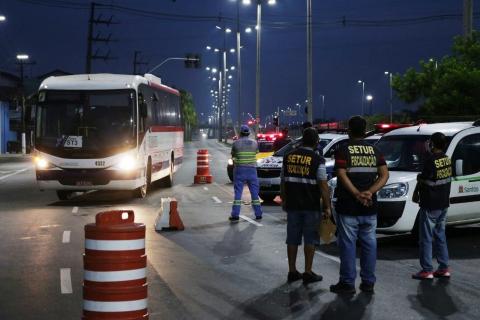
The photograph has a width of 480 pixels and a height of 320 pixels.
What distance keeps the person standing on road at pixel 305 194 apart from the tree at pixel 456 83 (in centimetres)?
1714

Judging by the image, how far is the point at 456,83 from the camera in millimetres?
26719

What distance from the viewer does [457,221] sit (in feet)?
39.9

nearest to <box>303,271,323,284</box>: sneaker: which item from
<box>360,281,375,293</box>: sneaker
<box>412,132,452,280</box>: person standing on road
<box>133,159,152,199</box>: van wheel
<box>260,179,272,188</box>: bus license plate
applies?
<box>360,281,375,293</box>: sneaker

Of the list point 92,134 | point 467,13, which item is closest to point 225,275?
point 92,134

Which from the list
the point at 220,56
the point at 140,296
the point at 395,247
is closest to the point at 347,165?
the point at 140,296

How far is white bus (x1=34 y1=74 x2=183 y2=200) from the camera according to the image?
62.1 feet

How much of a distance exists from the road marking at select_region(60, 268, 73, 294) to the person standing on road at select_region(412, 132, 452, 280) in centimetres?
405

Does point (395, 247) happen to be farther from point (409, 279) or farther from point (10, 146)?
point (10, 146)

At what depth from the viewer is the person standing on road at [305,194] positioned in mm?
8898

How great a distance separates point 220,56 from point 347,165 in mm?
98449

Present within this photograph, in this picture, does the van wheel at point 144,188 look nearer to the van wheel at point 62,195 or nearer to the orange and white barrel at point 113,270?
the van wheel at point 62,195

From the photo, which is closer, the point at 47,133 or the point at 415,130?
the point at 415,130

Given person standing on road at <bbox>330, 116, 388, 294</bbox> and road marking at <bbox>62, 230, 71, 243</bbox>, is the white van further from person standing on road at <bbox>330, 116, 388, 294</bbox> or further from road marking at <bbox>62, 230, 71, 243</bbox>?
road marking at <bbox>62, 230, 71, 243</bbox>

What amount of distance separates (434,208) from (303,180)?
5.55ft
